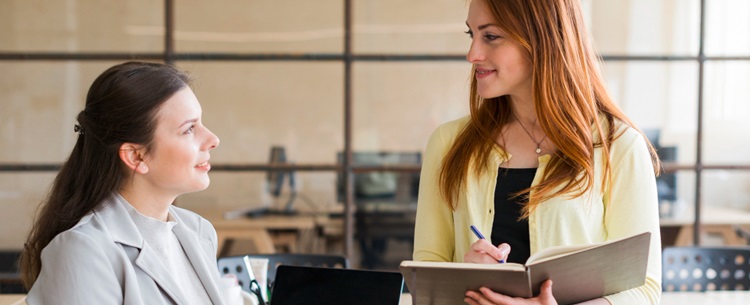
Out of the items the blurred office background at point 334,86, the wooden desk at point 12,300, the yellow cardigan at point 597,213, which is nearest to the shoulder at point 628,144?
the yellow cardigan at point 597,213

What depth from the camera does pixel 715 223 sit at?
12.9ft

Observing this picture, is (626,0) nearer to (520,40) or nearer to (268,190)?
(268,190)

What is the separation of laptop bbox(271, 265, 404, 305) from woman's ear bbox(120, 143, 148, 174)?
384mm

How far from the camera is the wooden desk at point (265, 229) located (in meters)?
3.87

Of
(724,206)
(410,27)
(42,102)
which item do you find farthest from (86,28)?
(724,206)

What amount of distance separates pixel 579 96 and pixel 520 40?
7.7 inches

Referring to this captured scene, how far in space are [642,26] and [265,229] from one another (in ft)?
6.89

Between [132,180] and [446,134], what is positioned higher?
[446,134]

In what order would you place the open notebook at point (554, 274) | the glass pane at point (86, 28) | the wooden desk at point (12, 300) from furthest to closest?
the glass pane at point (86, 28)
the wooden desk at point (12, 300)
the open notebook at point (554, 274)

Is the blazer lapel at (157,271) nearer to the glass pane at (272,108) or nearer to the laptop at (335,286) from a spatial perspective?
the laptop at (335,286)

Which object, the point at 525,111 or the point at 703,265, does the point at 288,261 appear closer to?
the point at 525,111

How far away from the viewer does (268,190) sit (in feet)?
12.5

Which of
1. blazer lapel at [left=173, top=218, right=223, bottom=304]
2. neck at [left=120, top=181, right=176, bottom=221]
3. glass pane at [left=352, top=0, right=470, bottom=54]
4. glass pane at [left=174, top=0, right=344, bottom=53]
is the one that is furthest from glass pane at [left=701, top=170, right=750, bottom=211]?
neck at [left=120, top=181, right=176, bottom=221]

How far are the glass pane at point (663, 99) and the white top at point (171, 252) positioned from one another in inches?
105
